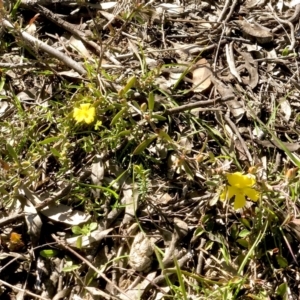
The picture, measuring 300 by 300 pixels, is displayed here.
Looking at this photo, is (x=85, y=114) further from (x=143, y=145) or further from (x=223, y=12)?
(x=223, y=12)

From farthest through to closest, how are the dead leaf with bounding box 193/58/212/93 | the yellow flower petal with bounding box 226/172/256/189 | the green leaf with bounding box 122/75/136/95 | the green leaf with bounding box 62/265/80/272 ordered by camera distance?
the dead leaf with bounding box 193/58/212/93, the green leaf with bounding box 122/75/136/95, the green leaf with bounding box 62/265/80/272, the yellow flower petal with bounding box 226/172/256/189

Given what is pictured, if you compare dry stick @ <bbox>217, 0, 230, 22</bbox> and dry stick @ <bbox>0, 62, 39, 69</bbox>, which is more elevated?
dry stick @ <bbox>217, 0, 230, 22</bbox>

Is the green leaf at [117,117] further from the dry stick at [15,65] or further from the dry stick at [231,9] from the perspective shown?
the dry stick at [231,9]

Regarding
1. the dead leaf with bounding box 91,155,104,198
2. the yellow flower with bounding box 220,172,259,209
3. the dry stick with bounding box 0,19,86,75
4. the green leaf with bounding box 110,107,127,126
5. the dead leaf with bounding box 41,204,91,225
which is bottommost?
the dead leaf with bounding box 41,204,91,225

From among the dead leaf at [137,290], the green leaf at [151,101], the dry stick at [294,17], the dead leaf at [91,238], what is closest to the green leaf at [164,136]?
the green leaf at [151,101]

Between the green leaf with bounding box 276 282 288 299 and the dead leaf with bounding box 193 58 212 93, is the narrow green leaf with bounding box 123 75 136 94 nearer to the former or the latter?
the dead leaf with bounding box 193 58 212 93

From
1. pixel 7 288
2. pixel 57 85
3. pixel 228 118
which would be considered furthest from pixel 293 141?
pixel 7 288

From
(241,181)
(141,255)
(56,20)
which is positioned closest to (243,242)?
(241,181)

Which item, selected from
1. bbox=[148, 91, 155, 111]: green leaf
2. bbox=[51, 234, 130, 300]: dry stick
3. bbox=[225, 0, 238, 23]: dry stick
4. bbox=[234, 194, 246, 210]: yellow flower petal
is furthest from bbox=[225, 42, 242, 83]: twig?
bbox=[51, 234, 130, 300]: dry stick
